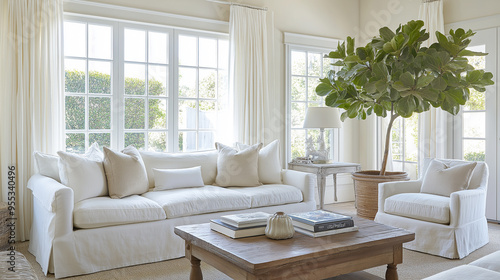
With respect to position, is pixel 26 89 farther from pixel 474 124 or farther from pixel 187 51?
pixel 474 124

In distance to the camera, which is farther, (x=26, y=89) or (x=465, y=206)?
(x=26, y=89)

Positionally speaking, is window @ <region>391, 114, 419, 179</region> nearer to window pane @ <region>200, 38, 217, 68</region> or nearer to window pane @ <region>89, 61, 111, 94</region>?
window pane @ <region>200, 38, 217, 68</region>

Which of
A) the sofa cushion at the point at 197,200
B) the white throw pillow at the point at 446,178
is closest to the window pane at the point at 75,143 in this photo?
the sofa cushion at the point at 197,200

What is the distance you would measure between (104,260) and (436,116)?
3.91 m

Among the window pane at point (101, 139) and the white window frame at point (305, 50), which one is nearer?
the window pane at point (101, 139)

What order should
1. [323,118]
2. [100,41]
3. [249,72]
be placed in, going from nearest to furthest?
[100,41]
[323,118]
[249,72]

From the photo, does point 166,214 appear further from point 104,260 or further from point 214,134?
point 214,134

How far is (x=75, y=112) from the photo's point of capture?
431 centimetres

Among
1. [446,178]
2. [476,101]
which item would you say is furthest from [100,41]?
[476,101]

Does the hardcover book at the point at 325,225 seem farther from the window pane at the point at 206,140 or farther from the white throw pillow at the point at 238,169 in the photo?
the window pane at the point at 206,140

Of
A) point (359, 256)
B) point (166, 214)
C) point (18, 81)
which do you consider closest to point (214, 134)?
point (166, 214)

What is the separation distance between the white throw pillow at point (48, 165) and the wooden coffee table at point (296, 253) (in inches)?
58.2

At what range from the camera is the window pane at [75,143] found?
4.27m

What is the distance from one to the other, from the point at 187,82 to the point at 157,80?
35 cm
